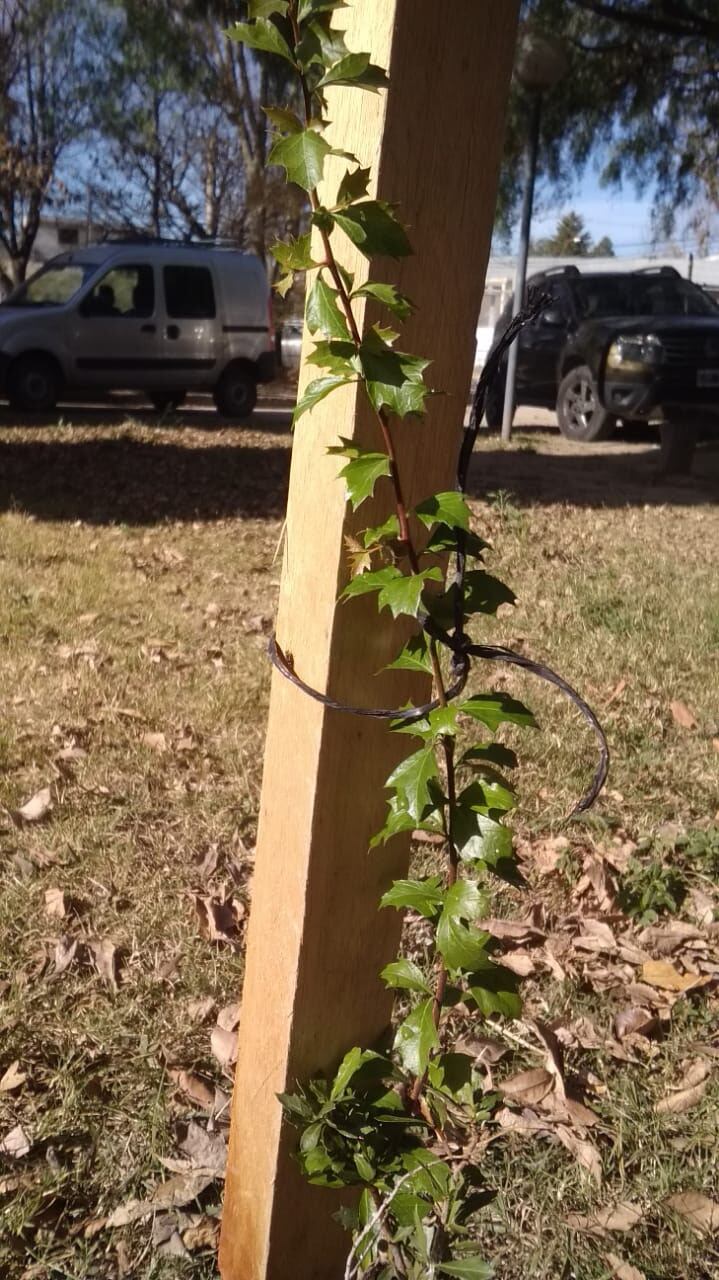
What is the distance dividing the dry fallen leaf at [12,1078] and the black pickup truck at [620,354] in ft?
28.4

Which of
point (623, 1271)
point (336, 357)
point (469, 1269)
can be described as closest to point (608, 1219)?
point (623, 1271)

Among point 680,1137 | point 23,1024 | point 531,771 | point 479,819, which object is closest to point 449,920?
point 479,819

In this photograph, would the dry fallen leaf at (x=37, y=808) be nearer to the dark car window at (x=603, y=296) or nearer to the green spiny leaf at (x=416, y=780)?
the green spiny leaf at (x=416, y=780)

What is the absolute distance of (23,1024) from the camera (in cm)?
252

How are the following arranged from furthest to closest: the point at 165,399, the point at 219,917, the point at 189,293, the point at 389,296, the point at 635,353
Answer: the point at 165,399 < the point at 189,293 < the point at 635,353 < the point at 219,917 < the point at 389,296

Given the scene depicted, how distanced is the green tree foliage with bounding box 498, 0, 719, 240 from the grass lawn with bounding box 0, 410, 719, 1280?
6052 millimetres

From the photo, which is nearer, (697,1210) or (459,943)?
(459,943)

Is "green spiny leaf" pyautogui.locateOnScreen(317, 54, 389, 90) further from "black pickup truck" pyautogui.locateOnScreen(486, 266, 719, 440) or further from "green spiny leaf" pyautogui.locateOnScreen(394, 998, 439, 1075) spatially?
"black pickup truck" pyautogui.locateOnScreen(486, 266, 719, 440)

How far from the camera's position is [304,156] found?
3.88 feet

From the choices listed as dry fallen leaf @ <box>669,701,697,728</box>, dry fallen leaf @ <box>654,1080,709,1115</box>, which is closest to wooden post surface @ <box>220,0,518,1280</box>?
dry fallen leaf @ <box>654,1080,709,1115</box>

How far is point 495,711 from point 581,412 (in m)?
11.8

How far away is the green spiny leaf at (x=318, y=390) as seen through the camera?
1.28 metres

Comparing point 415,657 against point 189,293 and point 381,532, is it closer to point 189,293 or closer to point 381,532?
point 381,532

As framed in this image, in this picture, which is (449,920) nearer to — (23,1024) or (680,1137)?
(680,1137)
